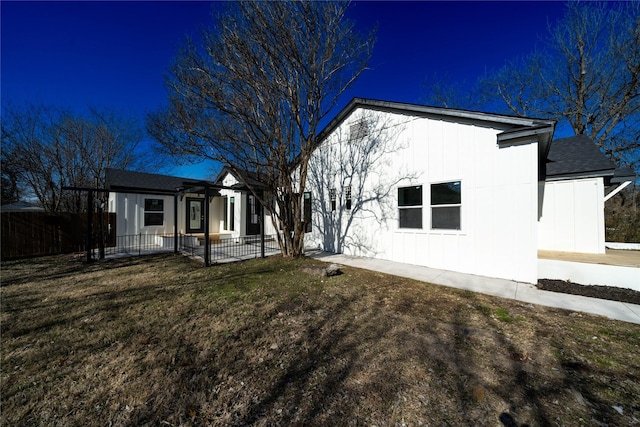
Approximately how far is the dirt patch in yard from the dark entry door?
11.7 metres

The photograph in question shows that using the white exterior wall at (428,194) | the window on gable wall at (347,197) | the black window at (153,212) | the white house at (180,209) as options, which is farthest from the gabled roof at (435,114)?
the black window at (153,212)

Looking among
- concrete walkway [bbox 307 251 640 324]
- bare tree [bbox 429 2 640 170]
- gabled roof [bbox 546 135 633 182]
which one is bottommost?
concrete walkway [bbox 307 251 640 324]

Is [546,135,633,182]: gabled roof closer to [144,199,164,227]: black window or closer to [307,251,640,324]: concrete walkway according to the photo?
[307,251,640,324]: concrete walkway

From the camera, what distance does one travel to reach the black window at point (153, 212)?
41.4ft

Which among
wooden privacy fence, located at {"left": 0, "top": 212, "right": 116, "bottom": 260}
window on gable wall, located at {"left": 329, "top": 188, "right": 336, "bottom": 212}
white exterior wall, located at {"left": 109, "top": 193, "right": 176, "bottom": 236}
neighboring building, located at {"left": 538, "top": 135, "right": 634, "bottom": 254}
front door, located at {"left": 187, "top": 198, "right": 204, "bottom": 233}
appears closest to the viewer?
neighboring building, located at {"left": 538, "top": 135, "right": 634, "bottom": 254}

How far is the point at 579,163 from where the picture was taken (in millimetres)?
7176

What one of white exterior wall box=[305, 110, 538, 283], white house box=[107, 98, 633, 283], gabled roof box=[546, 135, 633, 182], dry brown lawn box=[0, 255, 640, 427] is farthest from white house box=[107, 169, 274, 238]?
gabled roof box=[546, 135, 633, 182]

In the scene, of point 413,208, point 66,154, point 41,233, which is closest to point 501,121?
point 413,208

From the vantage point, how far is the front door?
13.5m

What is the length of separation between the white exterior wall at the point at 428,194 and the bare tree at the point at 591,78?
13755 millimetres

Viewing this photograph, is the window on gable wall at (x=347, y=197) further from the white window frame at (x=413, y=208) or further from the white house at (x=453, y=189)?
the white window frame at (x=413, y=208)

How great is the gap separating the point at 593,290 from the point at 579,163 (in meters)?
4.49

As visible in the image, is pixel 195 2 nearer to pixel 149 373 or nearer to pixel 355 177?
pixel 355 177

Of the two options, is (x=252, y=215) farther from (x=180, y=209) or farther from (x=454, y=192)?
(x=454, y=192)
